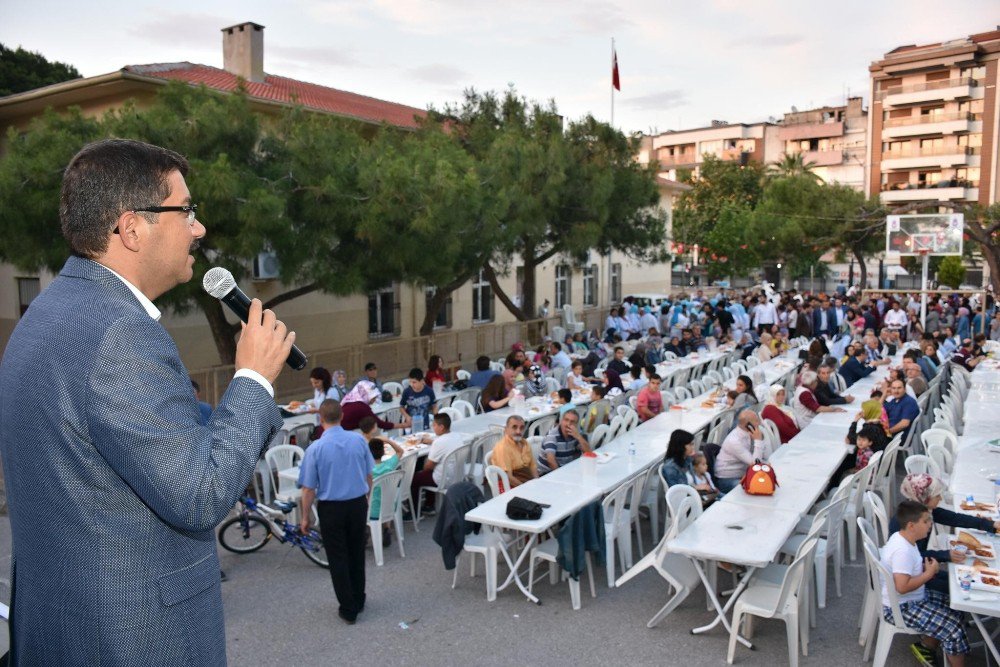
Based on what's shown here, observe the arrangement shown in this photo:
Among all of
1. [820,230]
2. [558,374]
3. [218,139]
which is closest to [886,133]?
[820,230]

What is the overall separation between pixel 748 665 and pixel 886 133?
202 ft

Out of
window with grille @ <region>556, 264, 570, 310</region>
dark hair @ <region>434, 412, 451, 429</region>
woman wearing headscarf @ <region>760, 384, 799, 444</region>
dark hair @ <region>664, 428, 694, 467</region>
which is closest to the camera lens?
dark hair @ <region>664, 428, 694, 467</region>

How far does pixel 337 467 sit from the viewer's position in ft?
18.7

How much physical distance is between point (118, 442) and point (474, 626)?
16.2ft

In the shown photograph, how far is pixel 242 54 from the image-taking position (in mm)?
21562

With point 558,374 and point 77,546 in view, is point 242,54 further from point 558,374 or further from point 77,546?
point 77,546

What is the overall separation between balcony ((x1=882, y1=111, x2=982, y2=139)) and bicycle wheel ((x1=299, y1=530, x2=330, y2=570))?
59.3 metres

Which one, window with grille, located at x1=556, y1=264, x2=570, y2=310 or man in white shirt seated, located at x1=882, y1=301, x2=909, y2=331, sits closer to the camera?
man in white shirt seated, located at x1=882, y1=301, x2=909, y2=331

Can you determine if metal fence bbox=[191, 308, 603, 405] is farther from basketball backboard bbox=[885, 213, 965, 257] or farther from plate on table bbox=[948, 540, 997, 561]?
basketball backboard bbox=[885, 213, 965, 257]

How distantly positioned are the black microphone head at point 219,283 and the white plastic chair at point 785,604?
171 inches

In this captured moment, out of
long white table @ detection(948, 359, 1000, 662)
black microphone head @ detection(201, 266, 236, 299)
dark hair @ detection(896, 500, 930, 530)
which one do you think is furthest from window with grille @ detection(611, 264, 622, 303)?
black microphone head @ detection(201, 266, 236, 299)

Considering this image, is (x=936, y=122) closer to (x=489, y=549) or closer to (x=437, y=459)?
(x=437, y=459)

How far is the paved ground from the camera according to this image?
17.7 ft

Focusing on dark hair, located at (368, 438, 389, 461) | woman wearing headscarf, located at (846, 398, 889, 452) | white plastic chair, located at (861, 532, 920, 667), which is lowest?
white plastic chair, located at (861, 532, 920, 667)
